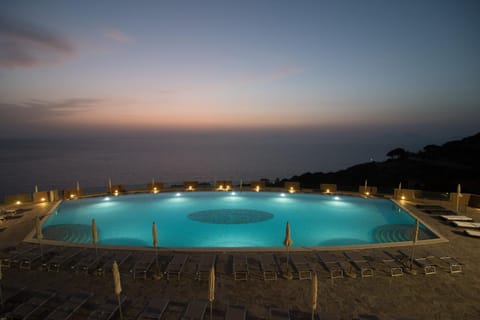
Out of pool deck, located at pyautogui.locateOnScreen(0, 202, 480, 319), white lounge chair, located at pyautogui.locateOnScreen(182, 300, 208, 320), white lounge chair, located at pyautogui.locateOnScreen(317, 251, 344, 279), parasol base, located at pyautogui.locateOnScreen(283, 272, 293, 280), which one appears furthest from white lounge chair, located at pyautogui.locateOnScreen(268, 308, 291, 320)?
white lounge chair, located at pyautogui.locateOnScreen(317, 251, 344, 279)

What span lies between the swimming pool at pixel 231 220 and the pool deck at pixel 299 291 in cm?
359

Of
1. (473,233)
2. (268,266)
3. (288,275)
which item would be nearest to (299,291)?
(288,275)

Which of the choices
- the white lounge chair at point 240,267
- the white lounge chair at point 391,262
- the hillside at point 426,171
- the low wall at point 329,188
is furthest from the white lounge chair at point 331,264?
the hillside at point 426,171

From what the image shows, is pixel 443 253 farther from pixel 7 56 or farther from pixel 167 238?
pixel 7 56

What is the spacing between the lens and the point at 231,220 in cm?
1404

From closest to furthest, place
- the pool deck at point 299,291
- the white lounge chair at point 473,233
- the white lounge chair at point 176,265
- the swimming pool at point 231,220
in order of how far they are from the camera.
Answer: the pool deck at point 299,291 → the white lounge chair at point 176,265 → the white lounge chair at point 473,233 → the swimming pool at point 231,220

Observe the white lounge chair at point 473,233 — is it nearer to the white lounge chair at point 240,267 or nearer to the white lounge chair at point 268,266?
the white lounge chair at point 268,266

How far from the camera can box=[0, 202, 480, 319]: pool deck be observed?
5.43m

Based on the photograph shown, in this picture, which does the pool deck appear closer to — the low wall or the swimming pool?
the swimming pool

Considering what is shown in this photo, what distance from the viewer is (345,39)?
64.1ft

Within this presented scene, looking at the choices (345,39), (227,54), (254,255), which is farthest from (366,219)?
(227,54)

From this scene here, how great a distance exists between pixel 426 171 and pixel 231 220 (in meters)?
32.7

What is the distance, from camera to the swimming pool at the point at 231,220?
37.6 ft

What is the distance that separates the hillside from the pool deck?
20961 millimetres
